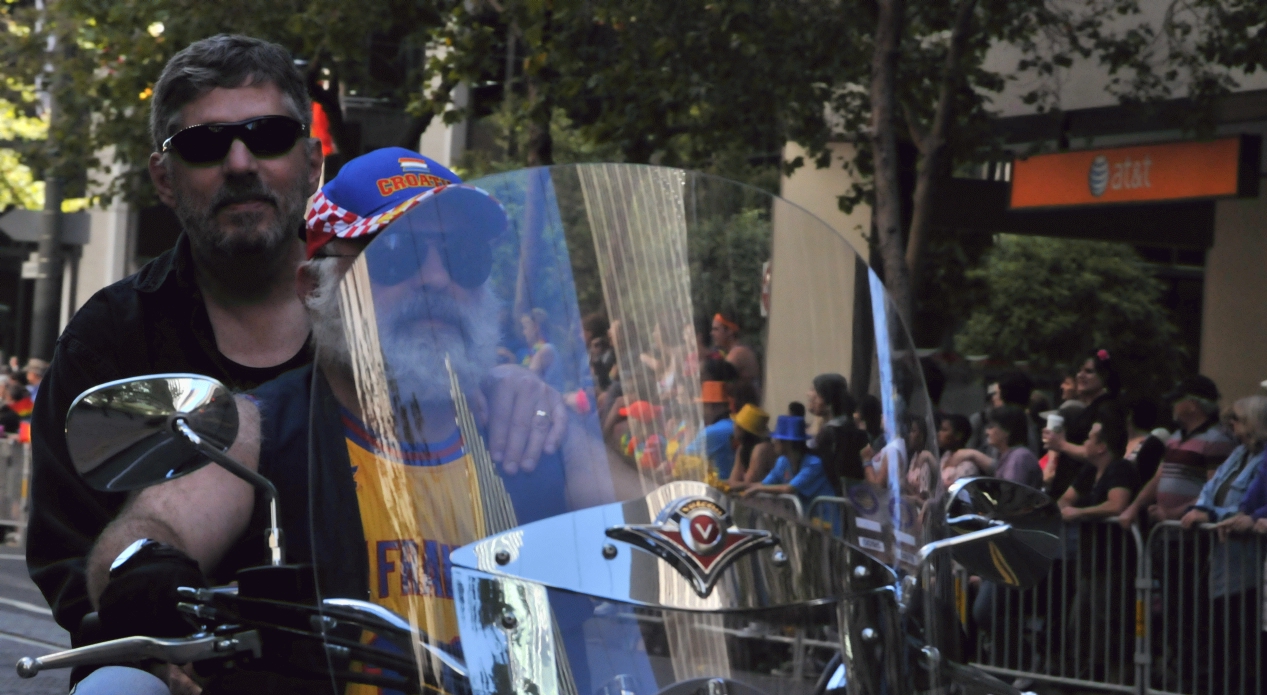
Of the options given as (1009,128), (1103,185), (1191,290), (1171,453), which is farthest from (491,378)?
(1191,290)

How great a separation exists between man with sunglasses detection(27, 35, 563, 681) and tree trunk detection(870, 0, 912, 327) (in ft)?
22.3

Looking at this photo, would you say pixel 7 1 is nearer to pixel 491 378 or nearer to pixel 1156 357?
pixel 1156 357

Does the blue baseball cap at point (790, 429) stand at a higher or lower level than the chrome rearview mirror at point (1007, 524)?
higher

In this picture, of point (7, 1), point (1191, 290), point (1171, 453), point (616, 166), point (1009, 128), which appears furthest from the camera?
point (7, 1)

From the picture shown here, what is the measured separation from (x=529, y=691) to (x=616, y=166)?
676 mm

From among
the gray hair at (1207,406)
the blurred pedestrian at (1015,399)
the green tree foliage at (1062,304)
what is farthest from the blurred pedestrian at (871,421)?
the green tree foliage at (1062,304)

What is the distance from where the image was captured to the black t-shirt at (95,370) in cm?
254

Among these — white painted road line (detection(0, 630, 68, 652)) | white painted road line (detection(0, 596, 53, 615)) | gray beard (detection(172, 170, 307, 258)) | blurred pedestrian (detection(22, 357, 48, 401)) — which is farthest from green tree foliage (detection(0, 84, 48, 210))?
gray beard (detection(172, 170, 307, 258))

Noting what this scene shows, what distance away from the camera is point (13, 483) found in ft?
47.8

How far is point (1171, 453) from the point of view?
26.2ft

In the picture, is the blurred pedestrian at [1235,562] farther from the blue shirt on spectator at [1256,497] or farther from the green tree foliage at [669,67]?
the green tree foliage at [669,67]

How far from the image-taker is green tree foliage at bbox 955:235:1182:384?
3238cm

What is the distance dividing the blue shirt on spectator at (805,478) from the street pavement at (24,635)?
5453mm

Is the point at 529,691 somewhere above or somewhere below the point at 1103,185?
below
